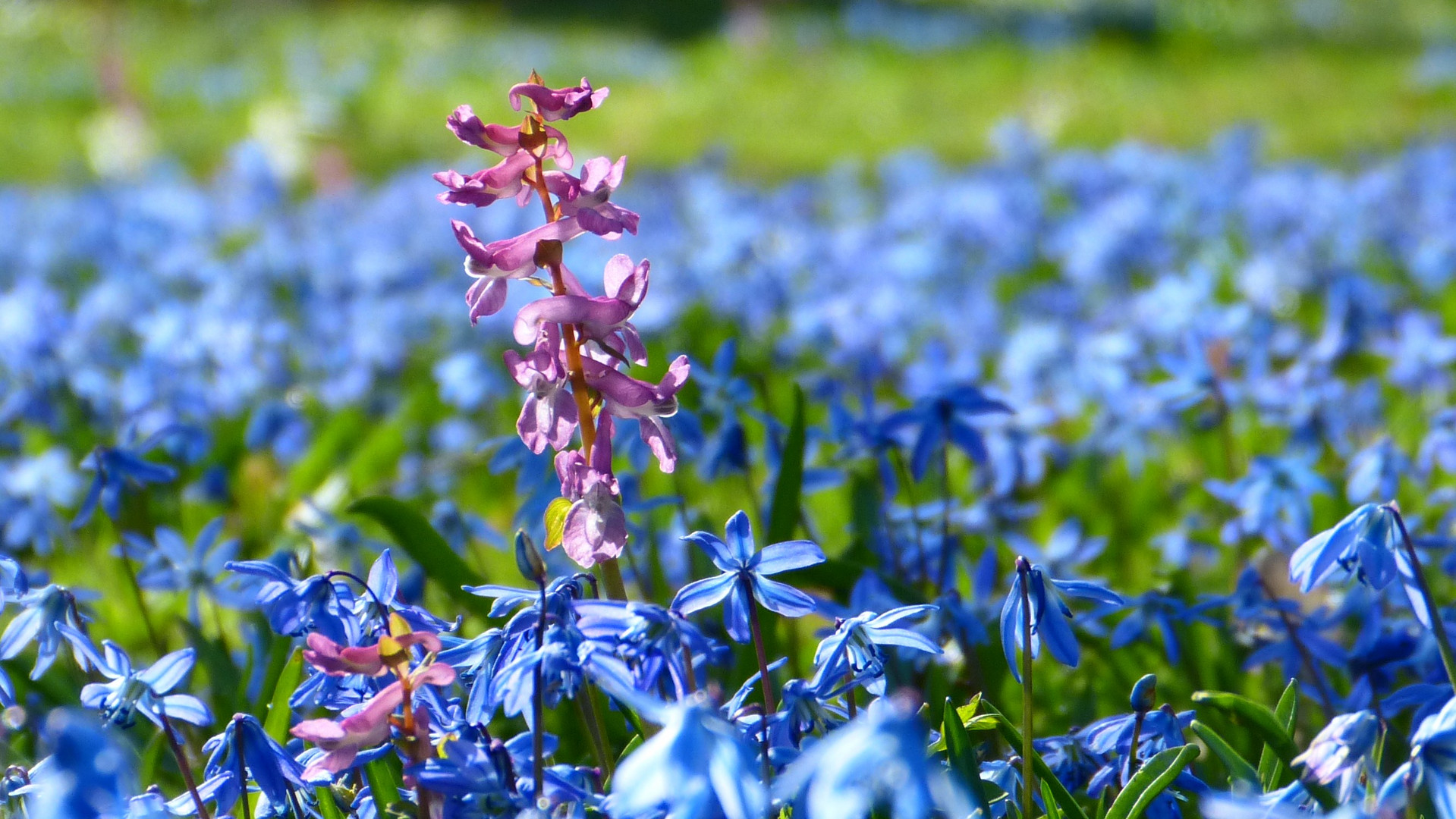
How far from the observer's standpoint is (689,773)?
0.79 m

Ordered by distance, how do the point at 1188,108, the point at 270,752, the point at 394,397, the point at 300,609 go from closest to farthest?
the point at 270,752, the point at 300,609, the point at 394,397, the point at 1188,108

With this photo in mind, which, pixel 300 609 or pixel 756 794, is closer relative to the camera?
pixel 756 794

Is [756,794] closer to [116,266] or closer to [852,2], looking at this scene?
[116,266]

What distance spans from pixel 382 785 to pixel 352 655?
0.71ft

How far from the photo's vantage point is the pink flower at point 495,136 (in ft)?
3.52

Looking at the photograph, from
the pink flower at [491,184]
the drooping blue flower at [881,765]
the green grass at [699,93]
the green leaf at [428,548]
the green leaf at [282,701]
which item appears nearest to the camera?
the drooping blue flower at [881,765]

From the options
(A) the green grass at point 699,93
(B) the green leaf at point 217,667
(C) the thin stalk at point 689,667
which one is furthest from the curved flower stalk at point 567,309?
(A) the green grass at point 699,93

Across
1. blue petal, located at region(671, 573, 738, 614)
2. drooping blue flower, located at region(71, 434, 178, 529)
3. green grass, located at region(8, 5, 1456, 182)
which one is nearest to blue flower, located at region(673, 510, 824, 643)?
blue petal, located at region(671, 573, 738, 614)

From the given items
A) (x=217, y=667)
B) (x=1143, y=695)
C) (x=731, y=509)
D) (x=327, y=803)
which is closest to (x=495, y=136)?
(x=327, y=803)

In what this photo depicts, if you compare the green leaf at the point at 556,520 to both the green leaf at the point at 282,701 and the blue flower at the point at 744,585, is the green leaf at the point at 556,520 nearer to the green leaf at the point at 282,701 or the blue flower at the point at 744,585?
the blue flower at the point at 744,585

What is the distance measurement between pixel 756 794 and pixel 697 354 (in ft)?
9.08

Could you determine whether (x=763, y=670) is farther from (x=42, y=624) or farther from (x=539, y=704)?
(x=42, y=624)

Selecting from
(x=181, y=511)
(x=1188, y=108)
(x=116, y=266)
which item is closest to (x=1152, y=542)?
(x=181, y=511)

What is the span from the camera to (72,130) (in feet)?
39.8
